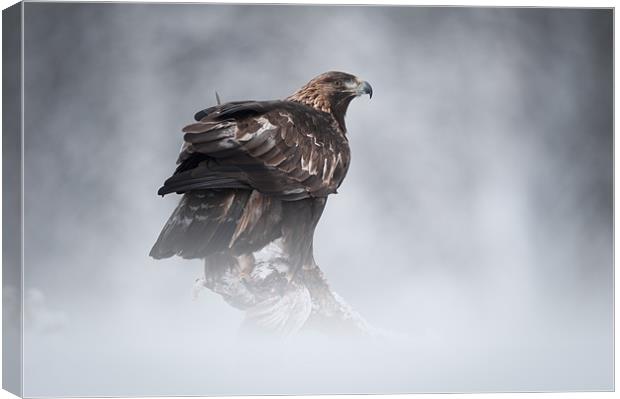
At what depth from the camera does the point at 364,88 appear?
7258mm

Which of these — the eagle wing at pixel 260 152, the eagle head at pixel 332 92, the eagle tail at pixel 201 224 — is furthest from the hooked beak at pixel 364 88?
the eagle tail at pixel 201 224

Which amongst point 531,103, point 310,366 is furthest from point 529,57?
point 310,366

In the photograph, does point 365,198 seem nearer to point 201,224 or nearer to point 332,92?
point 332,92

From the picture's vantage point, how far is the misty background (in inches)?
277

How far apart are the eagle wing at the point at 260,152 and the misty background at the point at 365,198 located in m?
0.18

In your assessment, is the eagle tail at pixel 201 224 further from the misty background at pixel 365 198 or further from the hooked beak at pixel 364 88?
the hooked beak at pixel 364 88

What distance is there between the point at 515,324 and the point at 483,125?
125 centimetres

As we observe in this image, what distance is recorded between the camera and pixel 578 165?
24.5ft

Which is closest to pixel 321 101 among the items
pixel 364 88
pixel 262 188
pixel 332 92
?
pixel 332 92

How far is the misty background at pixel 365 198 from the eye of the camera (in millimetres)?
7047

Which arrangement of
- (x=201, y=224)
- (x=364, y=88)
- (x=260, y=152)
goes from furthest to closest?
1. (x=364, y=88)
2. (x=201, y=224)
3. (x=260, y=152)

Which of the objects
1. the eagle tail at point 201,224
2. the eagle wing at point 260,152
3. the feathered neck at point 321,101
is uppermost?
the feathered neck at point 321,101

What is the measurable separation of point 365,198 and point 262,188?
70cm

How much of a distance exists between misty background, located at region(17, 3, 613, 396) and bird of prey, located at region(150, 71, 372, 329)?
0.10 m
